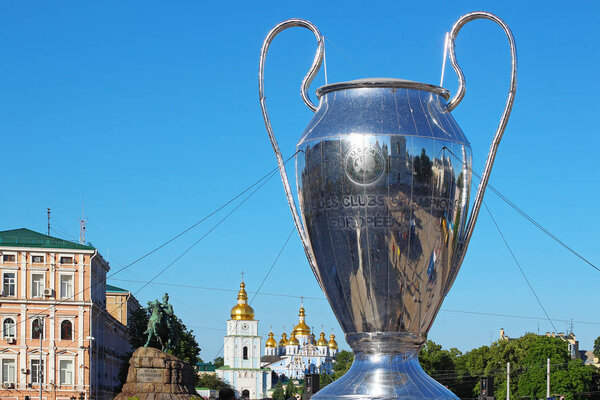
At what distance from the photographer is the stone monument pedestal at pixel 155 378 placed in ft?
141

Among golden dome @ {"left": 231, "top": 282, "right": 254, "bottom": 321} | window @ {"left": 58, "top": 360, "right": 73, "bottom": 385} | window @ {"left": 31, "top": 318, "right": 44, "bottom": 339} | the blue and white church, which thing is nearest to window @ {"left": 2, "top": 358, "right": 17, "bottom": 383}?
window @ {"left": 31, "top": 318, "right": 44, "bottom": 339}

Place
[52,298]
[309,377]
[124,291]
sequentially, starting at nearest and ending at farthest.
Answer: [309,377]
[52,298]
[124,291]

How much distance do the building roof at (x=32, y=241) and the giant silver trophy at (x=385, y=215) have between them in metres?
46.9

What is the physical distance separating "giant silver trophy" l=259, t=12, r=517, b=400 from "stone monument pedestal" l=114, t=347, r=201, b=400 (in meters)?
28.0

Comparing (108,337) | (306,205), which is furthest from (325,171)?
(108,337)

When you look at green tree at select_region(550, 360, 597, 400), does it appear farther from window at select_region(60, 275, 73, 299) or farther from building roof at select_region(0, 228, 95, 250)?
window at select_region(60, 275, 73, 299)

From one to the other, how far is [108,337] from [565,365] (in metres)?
31.4

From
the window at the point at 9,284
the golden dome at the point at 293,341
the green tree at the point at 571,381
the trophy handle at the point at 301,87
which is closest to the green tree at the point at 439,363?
the green tree at the point at 571,381

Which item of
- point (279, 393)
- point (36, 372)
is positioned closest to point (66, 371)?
point (36, 372)

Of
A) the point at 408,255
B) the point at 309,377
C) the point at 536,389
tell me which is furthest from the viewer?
the point at 536,389

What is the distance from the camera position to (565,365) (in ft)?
245

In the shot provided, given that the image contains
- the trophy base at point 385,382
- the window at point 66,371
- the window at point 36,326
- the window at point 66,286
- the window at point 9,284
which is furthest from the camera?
the window at point 66,286

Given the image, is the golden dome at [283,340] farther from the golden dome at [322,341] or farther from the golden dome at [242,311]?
the golden dome at [242,311]

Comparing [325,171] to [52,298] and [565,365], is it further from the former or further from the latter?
[565,365]
